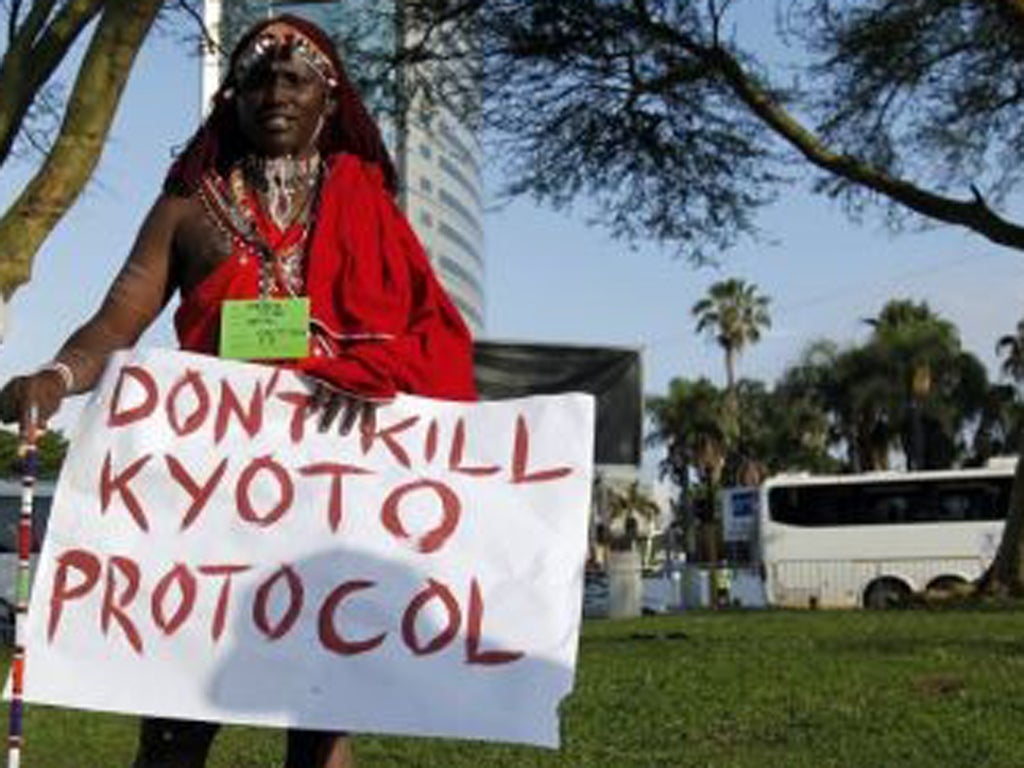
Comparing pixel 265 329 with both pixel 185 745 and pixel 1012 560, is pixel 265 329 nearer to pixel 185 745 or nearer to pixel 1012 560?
pixel 185 745

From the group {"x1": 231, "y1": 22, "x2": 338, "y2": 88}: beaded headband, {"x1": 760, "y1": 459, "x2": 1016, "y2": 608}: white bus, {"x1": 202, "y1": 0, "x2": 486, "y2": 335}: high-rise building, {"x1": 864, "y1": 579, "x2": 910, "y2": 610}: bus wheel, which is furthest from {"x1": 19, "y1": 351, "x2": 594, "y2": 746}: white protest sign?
{"x1": 760, "y1": 459, "x2": 1016, "y2": 608}: white bus

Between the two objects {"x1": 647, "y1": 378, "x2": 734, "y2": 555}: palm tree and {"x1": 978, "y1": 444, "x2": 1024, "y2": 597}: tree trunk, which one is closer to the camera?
{"x1": 978, "y1": 444, "x2": 1024, "y2": 597}: tree trunk

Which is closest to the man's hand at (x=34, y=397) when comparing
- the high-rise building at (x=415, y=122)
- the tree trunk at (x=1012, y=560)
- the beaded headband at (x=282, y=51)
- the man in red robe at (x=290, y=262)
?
the man in red robe at (x=290, y=262)

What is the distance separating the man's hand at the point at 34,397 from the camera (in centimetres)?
335

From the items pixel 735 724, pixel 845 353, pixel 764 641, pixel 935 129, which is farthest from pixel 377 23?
pixel 845 353

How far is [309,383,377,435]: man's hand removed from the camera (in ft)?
11.0

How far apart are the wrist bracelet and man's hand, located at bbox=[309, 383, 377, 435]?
1.55 feet

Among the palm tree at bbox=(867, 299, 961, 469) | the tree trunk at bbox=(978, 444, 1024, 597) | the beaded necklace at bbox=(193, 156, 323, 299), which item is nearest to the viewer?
the beaded necklace at bbox=(193, 156, 323, 299)

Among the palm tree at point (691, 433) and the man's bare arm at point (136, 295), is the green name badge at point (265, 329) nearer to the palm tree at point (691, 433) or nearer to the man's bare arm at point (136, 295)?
the man's bare arm at point (136, 295)

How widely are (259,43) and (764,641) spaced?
33.3 ft

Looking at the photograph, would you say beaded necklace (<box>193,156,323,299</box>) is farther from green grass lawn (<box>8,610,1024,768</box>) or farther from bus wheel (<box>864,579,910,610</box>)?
bus wheel (<box>864,579,910,610</box>)

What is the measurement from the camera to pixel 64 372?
343 cm

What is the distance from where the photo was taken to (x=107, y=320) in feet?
12.0

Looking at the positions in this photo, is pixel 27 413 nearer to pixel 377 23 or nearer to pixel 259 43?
pixel 259 43
